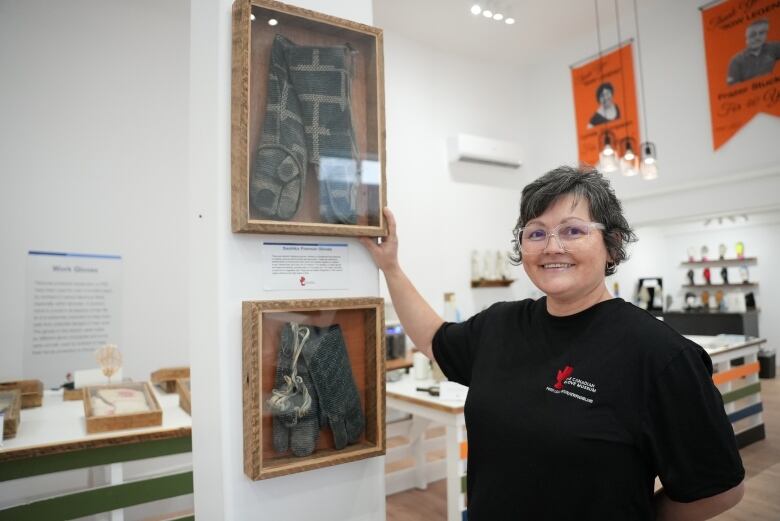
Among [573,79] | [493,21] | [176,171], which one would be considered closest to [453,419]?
[176,171]

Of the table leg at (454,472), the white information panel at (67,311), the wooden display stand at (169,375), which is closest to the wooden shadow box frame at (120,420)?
the wooden display stand at (169,375)

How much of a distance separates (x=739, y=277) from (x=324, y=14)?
7.45m

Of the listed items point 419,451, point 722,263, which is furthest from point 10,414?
point 722,263

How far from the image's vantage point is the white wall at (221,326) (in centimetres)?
127

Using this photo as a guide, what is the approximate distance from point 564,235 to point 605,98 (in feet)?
18.7

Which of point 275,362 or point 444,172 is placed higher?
point 444,172

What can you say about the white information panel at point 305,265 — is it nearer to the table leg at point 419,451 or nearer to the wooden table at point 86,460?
the wooden table at point 86,460

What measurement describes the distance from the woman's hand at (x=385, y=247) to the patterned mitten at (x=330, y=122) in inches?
3.7

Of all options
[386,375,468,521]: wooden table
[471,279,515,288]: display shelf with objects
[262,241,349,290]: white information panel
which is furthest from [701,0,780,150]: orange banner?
[262,241,349,290]: white information panel

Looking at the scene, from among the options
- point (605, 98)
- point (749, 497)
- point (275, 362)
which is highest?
point (605, 98)

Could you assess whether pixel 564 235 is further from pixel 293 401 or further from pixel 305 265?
pixel 293 401

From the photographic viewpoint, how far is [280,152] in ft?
4.33

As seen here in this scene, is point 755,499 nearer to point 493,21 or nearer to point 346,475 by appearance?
point 346,475

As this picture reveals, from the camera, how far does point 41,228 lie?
3781 mm
